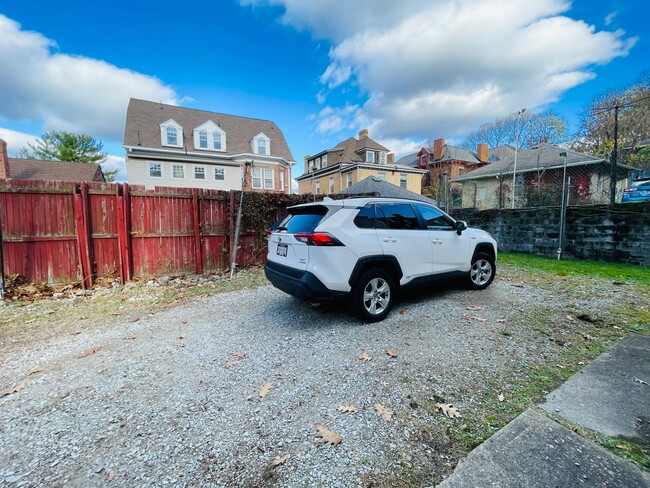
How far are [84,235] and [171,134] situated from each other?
19150 mm

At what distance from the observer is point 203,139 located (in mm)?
23062

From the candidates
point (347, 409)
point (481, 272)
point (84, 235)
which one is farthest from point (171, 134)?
point (347, 409)

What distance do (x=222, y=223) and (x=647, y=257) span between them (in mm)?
10592

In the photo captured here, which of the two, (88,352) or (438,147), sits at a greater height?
(438,147)

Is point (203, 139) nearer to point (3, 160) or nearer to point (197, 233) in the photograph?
point (3, 160)

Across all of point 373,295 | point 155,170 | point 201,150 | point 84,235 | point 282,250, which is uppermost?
point 201,150

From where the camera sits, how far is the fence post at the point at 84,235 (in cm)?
592

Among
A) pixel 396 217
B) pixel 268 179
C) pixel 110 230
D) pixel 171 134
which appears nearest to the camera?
pixel 396 217

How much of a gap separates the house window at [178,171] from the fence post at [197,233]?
16388mm

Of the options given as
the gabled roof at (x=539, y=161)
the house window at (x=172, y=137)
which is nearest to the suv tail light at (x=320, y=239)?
the gabled roof at (x=539, y=161)

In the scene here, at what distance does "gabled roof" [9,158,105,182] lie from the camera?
21531 mm

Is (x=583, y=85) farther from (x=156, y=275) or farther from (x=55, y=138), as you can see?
(x=55, y=138)

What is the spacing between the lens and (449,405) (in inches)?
91.8

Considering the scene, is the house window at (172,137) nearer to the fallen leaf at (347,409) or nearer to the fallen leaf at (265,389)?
the fallen leaf at (265,389)
